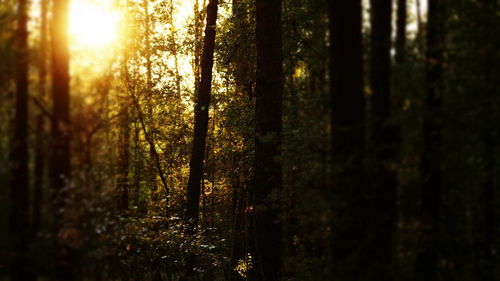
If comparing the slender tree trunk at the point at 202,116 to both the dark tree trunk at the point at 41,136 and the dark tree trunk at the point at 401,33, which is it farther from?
the dark tree trunk at the point at 401,33

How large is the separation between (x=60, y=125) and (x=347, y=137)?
532cm

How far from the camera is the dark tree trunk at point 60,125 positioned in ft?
28.1

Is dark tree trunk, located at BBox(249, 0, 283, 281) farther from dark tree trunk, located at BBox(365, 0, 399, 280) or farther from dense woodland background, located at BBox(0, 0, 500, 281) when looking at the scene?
dark tree trunk, located at BBox(365, 0, 399, 280)

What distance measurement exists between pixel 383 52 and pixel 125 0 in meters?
15.4

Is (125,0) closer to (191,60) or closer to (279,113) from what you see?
(191,60)

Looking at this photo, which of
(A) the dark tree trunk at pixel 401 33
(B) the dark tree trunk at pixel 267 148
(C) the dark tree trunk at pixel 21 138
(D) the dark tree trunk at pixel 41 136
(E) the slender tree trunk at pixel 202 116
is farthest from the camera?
(E) the slender tree trunk at pixel 202 116

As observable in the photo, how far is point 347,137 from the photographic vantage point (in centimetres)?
746

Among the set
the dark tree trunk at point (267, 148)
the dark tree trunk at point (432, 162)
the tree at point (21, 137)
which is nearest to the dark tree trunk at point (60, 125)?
the tree at point (21, 137)

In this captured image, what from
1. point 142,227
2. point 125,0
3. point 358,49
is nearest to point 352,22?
point 358,49

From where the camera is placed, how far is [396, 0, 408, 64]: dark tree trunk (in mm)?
8039

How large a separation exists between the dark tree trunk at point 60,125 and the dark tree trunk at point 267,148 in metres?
3.79

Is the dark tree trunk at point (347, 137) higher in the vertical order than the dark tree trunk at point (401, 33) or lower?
lower

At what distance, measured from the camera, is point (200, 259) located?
14.3 metres

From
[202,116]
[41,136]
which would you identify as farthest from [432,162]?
[202,116]
